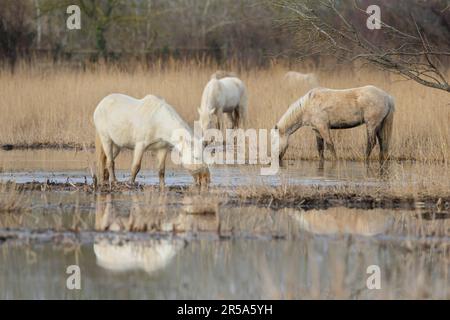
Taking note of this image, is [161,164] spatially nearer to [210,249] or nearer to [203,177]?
[203,177]

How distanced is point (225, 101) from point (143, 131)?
7653 mm

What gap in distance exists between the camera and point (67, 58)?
25812 millimetres

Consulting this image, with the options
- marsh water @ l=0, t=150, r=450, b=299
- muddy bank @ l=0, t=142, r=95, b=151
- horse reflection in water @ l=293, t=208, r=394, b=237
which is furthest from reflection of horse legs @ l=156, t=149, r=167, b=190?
muddy bank @ l=0, t=142, r=95, b=151

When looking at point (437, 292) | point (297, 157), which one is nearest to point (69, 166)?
point (297, 157)

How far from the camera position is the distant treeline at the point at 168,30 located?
2503cm

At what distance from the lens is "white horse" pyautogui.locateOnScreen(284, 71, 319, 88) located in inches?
800

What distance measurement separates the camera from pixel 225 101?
60.4 feet

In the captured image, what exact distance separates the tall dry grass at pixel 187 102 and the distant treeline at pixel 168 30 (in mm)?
1434

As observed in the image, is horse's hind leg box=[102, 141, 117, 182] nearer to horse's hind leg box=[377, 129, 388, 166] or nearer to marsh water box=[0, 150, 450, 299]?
marsh water box=[0, 150, 450, 299]

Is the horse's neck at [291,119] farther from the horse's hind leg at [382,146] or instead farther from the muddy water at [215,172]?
the horse's hind leg at [382,146]

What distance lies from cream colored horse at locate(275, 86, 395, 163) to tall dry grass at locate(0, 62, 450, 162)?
24.7 inches

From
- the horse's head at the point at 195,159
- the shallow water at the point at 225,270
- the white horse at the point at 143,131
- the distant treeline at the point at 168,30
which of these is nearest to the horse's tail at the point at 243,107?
the distant treeline at the point at 168,30

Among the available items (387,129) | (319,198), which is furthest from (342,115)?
(319,198)
